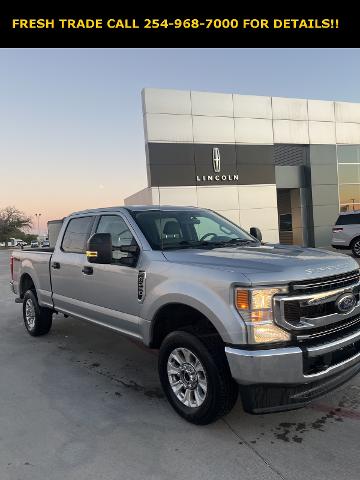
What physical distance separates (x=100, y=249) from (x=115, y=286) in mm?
582

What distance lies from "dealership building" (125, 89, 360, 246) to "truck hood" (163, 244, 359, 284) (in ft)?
47.9

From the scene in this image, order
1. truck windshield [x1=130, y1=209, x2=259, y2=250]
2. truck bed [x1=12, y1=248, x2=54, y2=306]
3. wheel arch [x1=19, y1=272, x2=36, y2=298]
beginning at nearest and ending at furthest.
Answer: truck windshield [x1=130, y1=209, x2=259, y2=250] → truck bed [x1=12, y1=248, x2=54, y2=306] → wheel arch [x1=19, y1=272, x2=36, y2=298]

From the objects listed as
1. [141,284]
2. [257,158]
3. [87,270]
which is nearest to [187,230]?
[141,284]

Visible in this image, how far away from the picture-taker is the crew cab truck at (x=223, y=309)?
2.84 m

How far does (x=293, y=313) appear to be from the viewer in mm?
2898

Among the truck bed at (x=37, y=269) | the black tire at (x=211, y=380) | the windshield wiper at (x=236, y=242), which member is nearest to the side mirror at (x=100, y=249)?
the black tire at (x=211, y=380)

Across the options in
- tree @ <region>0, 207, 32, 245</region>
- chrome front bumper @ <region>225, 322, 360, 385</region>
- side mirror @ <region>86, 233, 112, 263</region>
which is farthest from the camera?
tree @ <region>0, 207, 32, 245</region>

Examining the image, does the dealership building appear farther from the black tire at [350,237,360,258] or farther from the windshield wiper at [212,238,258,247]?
the windshield wiper at [212,238,258,247]

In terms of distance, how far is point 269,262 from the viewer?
3100 millimetres

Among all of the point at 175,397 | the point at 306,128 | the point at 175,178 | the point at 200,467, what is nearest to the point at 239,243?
the point at 175,397

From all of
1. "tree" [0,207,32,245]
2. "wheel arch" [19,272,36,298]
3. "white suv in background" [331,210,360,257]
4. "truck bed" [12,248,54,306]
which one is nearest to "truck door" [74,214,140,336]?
"truck bed" [12,248,54,306]

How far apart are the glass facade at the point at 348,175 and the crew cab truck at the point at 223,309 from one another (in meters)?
19.4

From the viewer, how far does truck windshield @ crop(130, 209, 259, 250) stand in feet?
13.2

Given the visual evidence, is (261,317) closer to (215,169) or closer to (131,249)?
(131,249)
